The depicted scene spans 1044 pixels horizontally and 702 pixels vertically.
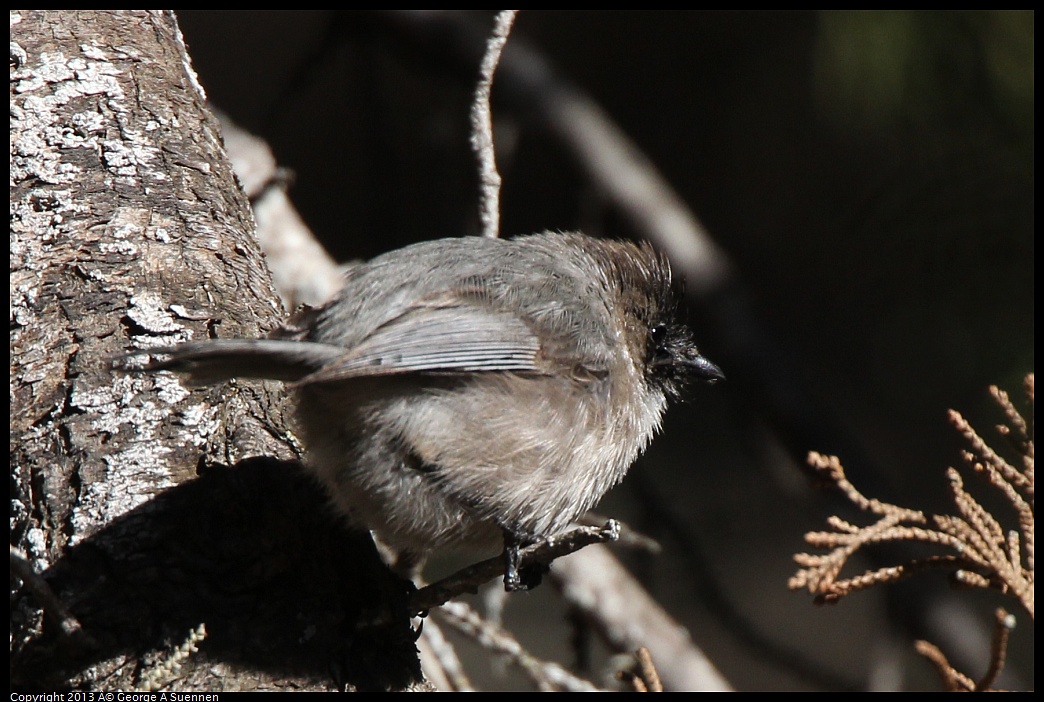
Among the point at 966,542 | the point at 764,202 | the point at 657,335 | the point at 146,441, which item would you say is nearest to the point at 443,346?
the point at 146,441

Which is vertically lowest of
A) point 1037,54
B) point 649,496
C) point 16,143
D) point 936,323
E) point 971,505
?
point 649,496

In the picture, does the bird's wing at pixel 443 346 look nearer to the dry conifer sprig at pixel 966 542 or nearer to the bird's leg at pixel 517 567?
the bird's leg at pixel 517 567

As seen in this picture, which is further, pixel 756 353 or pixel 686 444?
pixel 686 444

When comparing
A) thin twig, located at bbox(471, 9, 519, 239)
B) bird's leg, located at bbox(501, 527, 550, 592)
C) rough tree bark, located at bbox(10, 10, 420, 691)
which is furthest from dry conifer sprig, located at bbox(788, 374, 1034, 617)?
thin twig, located at bbox(471, 9, 519, 239)

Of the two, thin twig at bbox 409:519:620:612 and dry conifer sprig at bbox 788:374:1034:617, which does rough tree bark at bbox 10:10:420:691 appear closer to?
thin twig at bbox 409:519:620:612

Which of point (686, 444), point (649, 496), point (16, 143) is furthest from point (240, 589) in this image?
point (686, 444)

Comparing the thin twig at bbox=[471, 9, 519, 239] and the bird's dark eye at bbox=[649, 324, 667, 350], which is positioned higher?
the thin twig at bbox=[471, 9, 519, 239]
